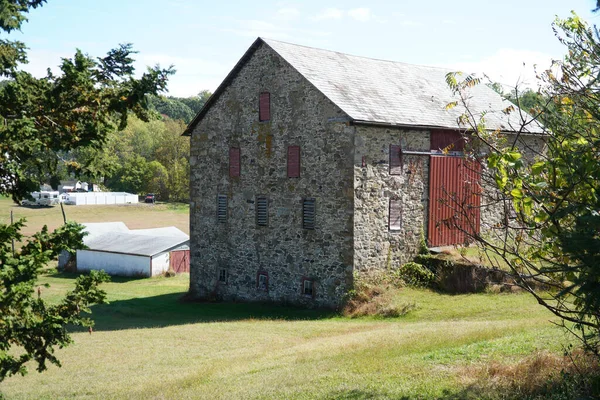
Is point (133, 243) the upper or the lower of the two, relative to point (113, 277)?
upper

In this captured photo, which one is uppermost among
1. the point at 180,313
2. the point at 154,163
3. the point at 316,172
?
the point at 154,163

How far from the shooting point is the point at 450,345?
43.1 ft

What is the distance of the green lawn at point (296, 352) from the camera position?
11.1 meters

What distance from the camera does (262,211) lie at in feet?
83.2

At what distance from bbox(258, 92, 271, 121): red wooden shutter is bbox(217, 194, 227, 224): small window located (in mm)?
3992

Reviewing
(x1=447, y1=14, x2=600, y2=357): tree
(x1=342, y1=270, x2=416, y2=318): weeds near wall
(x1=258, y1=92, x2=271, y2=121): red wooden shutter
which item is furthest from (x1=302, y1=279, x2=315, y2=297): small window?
(x1=447, y1=14, x2=600, y2=357): tree

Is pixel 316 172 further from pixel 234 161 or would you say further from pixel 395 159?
pixel 234 161

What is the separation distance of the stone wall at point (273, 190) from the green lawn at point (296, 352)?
1765 millimetres

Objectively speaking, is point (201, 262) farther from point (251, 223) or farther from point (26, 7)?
point (26, 7)

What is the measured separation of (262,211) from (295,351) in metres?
10.9

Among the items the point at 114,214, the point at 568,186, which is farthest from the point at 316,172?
the point at 114,214

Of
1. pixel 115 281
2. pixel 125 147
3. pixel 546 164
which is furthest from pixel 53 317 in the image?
pixel 125 147

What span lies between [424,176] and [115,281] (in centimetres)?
2290

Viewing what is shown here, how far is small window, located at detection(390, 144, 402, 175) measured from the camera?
23219 mm
